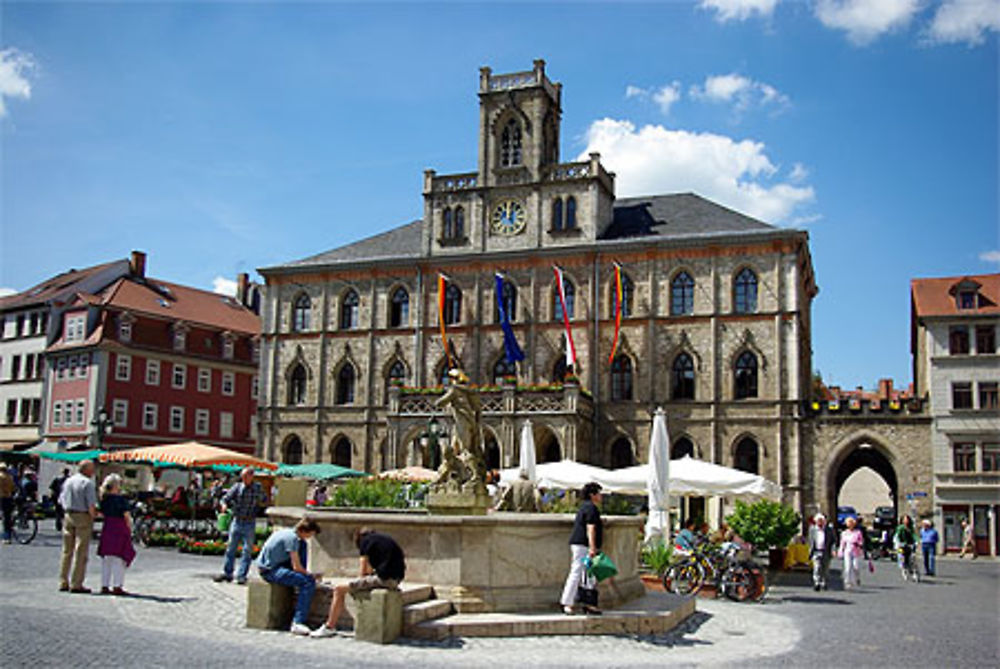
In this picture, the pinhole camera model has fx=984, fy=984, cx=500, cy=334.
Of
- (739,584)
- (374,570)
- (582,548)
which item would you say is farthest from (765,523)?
(374,570)

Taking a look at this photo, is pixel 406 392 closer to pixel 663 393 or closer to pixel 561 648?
pixel 663 393

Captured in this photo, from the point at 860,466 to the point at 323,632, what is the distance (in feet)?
130

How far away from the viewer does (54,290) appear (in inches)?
2367

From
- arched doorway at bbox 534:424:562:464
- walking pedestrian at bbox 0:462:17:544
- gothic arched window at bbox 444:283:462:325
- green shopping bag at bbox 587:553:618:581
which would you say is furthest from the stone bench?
gothic arched window at bbox 444:283:462:325

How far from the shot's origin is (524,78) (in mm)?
46250

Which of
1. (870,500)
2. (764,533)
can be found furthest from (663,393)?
(870,500)

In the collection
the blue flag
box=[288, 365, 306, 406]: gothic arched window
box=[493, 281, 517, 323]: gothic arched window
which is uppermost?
box=[493, 281, 517, 323]: gothic arched window

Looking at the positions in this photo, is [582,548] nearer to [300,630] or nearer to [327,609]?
[327,609]

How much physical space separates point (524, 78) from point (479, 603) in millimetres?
37090

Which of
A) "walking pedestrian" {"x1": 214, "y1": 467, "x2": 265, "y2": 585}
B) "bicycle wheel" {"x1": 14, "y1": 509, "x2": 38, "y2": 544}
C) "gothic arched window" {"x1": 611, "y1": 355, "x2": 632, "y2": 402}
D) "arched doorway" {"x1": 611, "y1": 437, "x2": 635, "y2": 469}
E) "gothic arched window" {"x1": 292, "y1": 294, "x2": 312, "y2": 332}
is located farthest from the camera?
"gothic arched window" {"x1": 292, "y1": 294, "x2": 312, "y2": 332}

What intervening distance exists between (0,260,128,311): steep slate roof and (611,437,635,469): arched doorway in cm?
3392

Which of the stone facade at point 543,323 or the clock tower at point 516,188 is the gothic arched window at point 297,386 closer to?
the stone facade at point 543,323

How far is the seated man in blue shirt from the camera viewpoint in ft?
39.5

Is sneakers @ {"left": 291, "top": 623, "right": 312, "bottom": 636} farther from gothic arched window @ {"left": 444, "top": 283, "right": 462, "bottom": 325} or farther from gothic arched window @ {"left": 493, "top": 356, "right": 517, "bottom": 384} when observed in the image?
gothic arched window @ {"left": 444, "top": 283, "right": 462, "bottom": 325}
